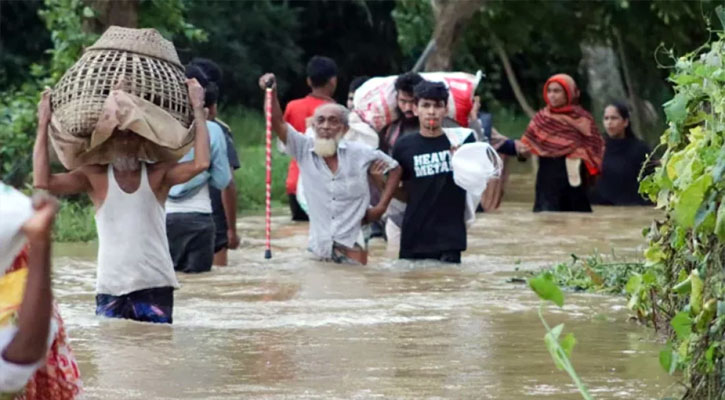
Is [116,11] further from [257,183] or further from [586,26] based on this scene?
[586,26]

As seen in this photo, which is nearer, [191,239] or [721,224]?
[721,224]

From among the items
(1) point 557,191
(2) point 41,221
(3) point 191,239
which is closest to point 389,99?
(3) point 191,239

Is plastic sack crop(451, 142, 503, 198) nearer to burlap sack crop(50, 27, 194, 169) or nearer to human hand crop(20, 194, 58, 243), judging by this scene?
burlap sack crop(50, 27, 194, 169)

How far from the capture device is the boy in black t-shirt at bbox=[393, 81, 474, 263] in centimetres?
1244

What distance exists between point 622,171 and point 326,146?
7.08m

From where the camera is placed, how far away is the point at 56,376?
4.53 m

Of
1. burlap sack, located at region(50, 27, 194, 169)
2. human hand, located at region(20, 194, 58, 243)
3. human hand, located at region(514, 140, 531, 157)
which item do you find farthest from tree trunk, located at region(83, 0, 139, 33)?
human hand, located at region(20, 194, 58, 243)

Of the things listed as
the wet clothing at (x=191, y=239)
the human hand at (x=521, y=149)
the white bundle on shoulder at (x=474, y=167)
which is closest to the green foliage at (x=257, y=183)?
the human hand at (x=521, y=149)

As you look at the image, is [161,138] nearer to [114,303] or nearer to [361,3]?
[114,303]

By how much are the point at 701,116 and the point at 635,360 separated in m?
1.87

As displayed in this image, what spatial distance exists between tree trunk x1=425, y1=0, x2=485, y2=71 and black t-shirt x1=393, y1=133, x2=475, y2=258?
817cm

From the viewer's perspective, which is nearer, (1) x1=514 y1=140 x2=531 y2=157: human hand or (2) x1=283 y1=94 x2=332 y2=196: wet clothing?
(2) x1=283 y1=94 x2=332 y2=196: wet clothing

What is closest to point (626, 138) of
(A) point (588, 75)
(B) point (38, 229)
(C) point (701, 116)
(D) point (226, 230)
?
(D) point (226, 230)

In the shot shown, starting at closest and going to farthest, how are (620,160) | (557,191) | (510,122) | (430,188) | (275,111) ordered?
(275,111)
(430,188)
(557,191)
(620,160)
(510,122)
